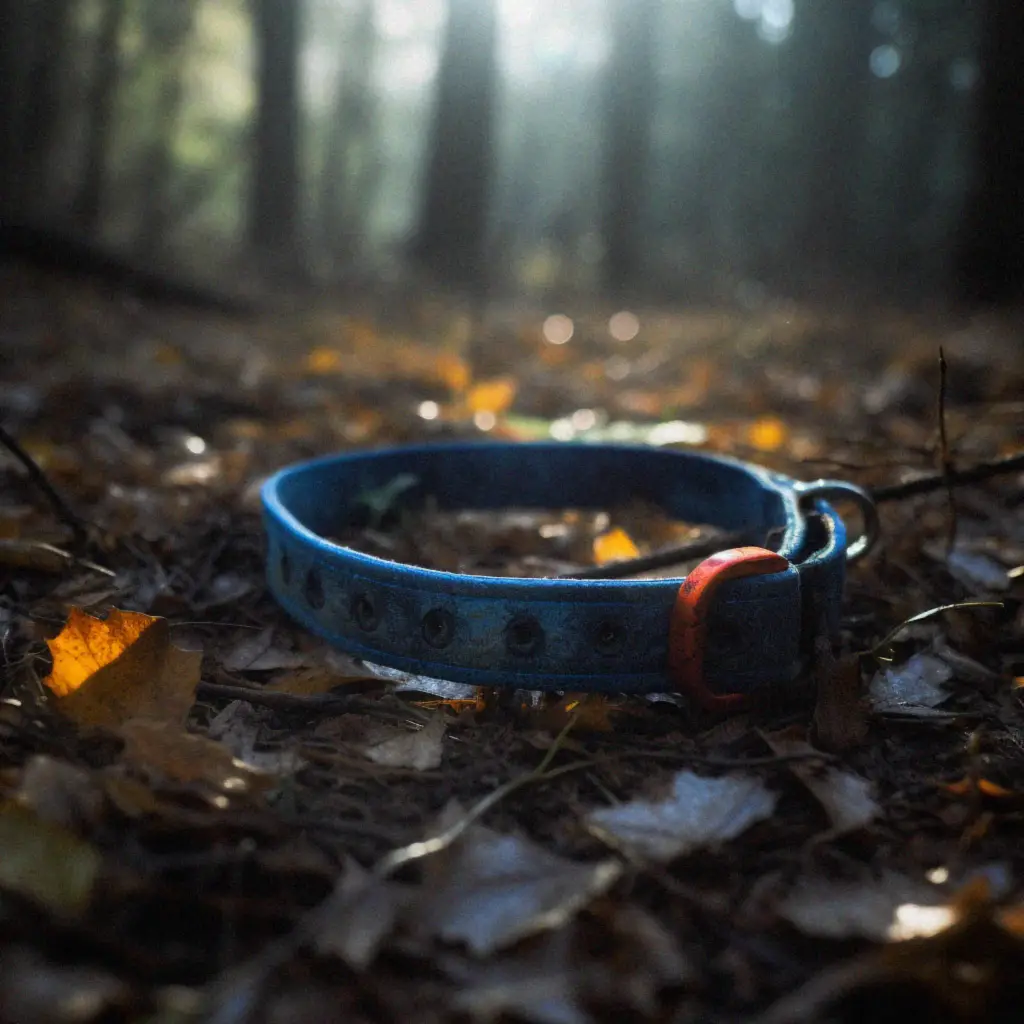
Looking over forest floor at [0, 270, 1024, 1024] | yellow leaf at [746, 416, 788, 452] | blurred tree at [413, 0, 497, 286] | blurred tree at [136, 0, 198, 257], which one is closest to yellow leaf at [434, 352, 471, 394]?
yellow leaf at [746, 416, 788, 452]

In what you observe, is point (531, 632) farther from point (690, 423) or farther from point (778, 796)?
point (690, 423)

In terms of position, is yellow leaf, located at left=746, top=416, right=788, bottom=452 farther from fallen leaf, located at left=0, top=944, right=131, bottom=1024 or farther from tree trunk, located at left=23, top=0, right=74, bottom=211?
tree trunk, located at left=23, top=0, right=74, bottom=211

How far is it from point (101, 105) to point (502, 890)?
14.6m

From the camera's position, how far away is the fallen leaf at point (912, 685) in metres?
1.78

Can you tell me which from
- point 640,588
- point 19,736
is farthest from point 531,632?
point 19,736

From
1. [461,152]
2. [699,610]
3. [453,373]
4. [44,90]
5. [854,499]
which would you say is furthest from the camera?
[44,90]

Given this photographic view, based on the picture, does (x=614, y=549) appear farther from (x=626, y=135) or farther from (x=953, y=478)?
(x=626, y=135)

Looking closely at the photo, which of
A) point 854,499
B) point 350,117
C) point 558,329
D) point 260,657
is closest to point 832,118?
point 350,117

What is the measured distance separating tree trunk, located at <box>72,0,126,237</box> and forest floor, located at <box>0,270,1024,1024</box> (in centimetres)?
1086

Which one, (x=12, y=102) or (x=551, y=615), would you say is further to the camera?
(x=12, y=102)

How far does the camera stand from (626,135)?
44.3 feet

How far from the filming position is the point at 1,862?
46.5 inches

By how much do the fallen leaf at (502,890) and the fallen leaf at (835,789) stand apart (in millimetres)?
363

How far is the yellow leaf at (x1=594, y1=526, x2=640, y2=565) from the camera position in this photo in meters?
2.47
